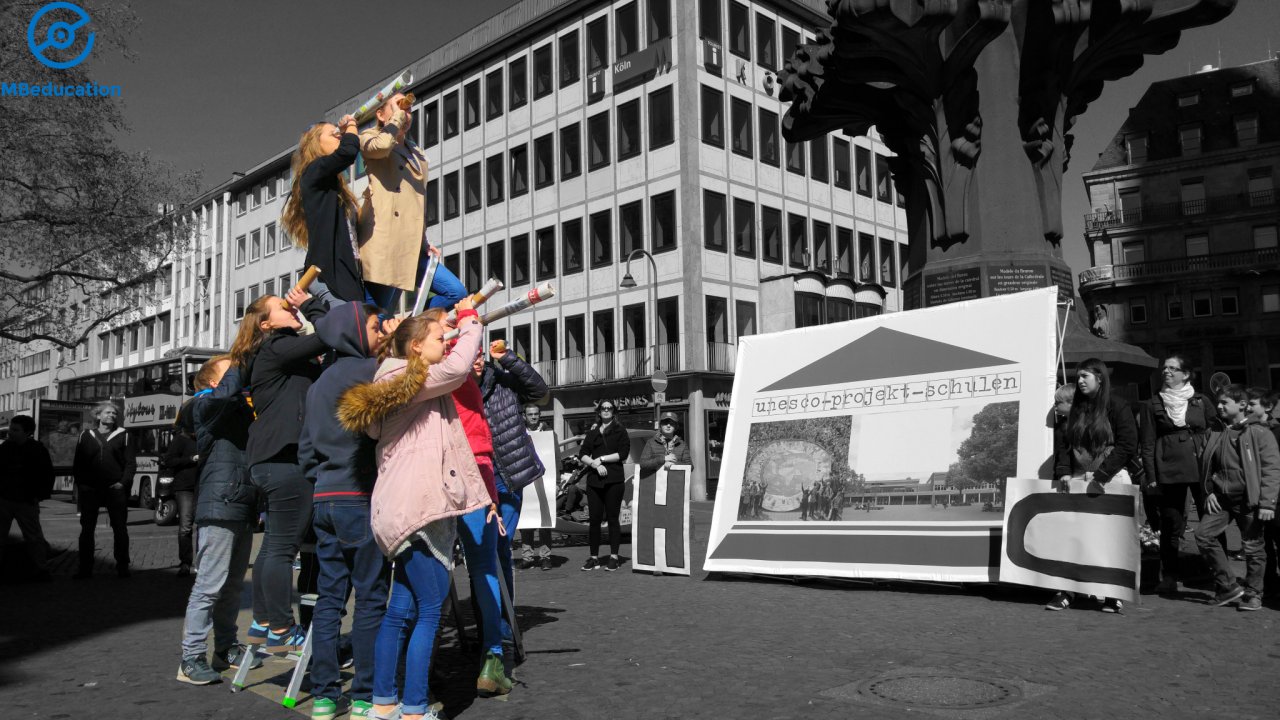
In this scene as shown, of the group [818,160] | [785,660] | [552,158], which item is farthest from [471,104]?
[785,660]

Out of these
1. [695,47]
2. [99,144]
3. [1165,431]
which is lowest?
[1165,431]

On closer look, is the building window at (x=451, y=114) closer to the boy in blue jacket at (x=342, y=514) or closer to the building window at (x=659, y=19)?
the building window at (x=659, y=19)

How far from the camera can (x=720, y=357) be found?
126ft

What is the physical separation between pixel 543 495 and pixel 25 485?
19.4 feet

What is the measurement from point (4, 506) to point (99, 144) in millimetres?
15848

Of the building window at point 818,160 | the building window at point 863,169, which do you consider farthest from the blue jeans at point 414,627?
the building window at point 863,169

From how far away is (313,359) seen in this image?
19.6 feet

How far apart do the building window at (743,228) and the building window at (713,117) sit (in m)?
2.40

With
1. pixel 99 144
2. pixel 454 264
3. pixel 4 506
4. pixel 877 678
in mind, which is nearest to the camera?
pixel 877 678

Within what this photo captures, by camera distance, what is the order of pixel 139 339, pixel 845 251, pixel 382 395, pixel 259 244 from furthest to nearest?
pixel 139 339, pixel 259 244, pixel 845 251, pixel 382 395

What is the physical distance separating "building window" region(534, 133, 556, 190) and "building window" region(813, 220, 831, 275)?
10864 millimetres

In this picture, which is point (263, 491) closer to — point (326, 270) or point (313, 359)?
point (313, 359)

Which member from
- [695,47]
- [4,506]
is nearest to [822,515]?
[4,506]

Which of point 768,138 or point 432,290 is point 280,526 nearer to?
point 432,290
